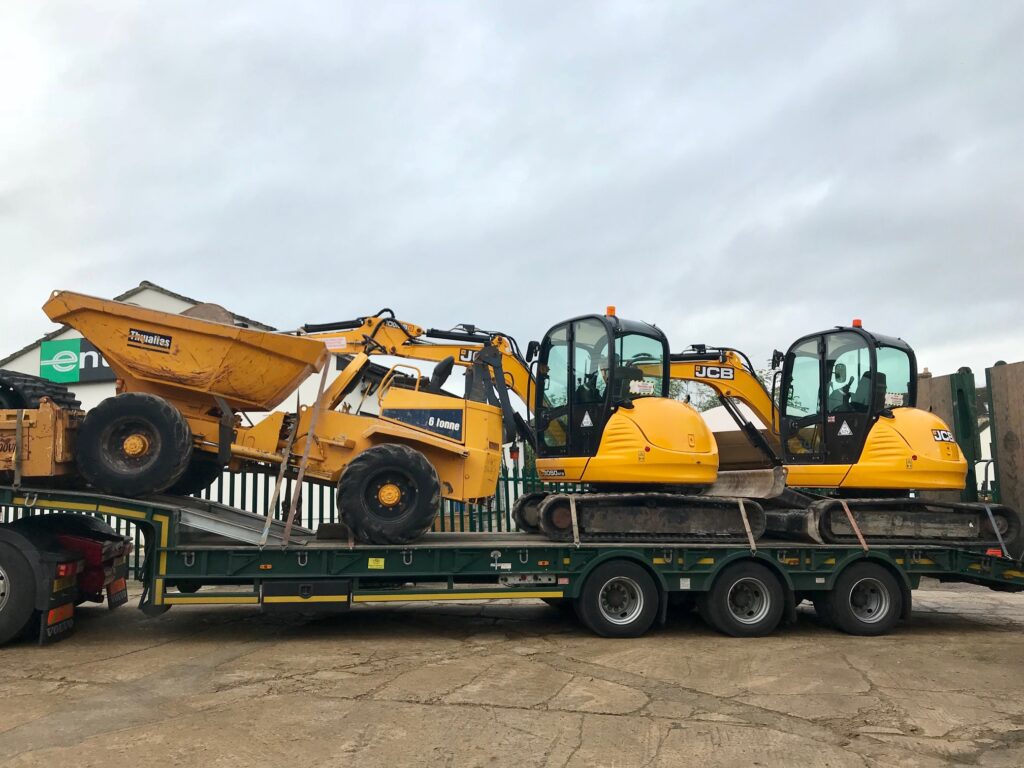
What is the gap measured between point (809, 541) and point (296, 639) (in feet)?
18.2

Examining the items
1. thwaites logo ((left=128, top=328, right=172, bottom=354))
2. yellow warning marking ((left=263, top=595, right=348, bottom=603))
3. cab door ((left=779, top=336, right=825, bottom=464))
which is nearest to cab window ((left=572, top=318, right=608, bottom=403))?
cab door ((left=779, top=336, right=825, bottom=464))

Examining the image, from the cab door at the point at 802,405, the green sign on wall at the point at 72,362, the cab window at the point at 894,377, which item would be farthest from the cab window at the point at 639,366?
the green sign on wall at the point at 72,362

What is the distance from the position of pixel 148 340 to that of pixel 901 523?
8146mm

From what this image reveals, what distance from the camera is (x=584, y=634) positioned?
335 inches

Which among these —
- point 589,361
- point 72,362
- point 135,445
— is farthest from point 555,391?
point 72,362

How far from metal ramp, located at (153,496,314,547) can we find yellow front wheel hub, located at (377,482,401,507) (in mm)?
875

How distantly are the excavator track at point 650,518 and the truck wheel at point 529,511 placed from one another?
1.08m

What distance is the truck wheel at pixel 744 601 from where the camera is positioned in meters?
8.45

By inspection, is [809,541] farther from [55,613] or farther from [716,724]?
[55,613]

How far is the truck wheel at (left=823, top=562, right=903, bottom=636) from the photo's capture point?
8742mm

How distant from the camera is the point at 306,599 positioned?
7.73 meters

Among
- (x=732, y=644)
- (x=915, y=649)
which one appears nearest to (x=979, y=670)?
(x=915, y=649)

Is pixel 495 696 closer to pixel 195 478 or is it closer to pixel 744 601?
pixel 744 601

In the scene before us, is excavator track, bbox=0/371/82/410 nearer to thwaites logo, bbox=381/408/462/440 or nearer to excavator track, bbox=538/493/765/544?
thwaites logo, bbox=381/408/462/440
